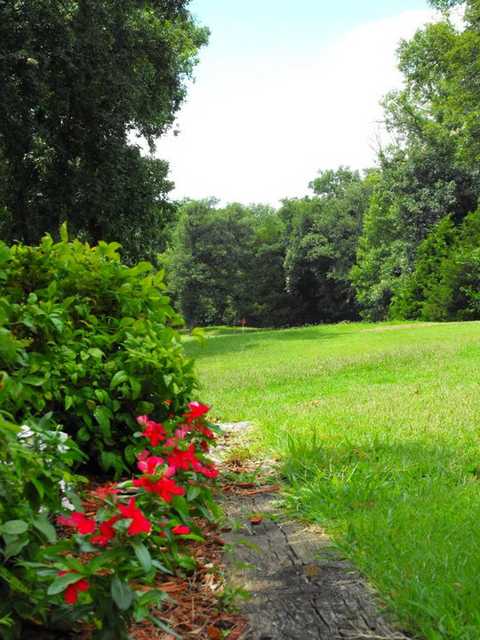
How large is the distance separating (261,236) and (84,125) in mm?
35995

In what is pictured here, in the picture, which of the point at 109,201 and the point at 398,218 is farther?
the point at 398,218

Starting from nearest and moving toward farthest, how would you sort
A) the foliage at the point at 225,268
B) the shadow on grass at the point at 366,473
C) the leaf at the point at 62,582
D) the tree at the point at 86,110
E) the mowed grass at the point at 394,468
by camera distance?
the leaf at the point at 62,582 → the mowed grass at the point at 394,468 → the shadow on grass at the point at 366,473 → the tree at the point at 86,110 → the foliage at the point at 225,268

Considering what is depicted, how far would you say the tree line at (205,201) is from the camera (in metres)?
14.2

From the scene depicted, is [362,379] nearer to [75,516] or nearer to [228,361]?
[228,361]

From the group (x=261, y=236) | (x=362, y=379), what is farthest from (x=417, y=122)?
(x=362, y=379)

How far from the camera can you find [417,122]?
3238 centimetres

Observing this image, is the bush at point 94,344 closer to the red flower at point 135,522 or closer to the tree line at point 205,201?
the red flower at point 135,522

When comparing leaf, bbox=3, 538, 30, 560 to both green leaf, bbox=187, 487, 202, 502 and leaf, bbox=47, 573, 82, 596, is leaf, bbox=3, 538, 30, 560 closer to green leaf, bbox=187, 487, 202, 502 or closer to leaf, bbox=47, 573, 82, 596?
leaf, bbox=47, 573, 82, 596

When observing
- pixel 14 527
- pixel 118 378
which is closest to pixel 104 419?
pixel 118 378

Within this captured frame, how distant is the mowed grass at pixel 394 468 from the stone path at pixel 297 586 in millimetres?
77

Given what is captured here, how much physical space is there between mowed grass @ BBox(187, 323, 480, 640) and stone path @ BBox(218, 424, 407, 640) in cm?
8

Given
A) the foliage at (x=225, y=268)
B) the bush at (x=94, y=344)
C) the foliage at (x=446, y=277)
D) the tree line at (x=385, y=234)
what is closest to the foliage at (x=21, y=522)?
the bush at (x=94, y=344)

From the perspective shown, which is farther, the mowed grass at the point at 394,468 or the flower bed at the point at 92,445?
the mowed grass at the point at 394,468

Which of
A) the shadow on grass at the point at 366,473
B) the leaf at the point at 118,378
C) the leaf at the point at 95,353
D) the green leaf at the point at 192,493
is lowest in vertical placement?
the shadow on grass at the point at 366,473
